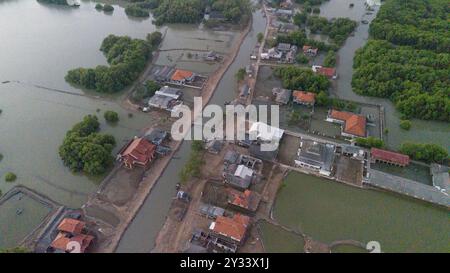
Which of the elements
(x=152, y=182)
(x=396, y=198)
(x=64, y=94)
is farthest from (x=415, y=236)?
(x=64, y=94)

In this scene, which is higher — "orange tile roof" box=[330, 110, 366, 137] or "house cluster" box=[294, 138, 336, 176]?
"orange tile roof" box=[330, 110, 366, 137]

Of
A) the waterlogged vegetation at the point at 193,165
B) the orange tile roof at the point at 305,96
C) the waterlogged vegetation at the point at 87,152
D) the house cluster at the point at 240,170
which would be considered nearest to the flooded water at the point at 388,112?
the orange tile roof at the point at 305,96

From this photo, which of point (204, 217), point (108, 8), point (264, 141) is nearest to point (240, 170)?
point (264, 141)

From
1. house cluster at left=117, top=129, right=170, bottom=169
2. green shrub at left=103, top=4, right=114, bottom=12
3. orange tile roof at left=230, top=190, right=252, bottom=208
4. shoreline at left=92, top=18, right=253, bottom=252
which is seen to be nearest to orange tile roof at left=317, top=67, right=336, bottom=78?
shoreline at left=92, top=18, right=253, bottom=252

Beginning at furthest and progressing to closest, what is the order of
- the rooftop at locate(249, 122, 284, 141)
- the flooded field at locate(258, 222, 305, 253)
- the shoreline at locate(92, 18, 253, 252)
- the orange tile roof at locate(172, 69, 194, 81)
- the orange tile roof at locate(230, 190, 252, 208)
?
the orange tile roof at locate(172, 69, 194, 81)
the rooftop at locate(249, 122, 284, 141)
the orange tile roof at locate(230, 190, 252, 208)
the shoreline at locate(92, 18, 253, 252)
the flooded field at locate(258, 222, 305, 253)

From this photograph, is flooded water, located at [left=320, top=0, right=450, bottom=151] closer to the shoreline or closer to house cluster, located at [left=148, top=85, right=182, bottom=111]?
the shoreline

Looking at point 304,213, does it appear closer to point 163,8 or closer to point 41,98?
point 41,98
